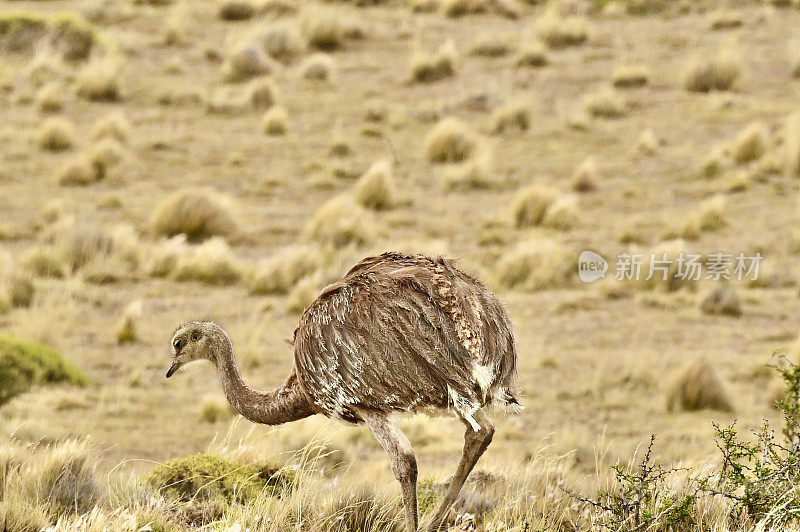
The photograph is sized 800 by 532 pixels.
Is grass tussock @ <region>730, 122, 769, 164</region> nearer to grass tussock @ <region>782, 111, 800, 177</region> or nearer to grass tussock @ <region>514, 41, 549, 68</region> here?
grass tussock @ <region>782, 111, 800, 177</region>

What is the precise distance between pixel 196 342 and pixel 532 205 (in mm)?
10400

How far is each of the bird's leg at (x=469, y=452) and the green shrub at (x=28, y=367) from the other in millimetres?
6087

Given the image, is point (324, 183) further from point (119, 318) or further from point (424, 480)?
point (424, 480)

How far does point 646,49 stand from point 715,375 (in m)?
13.7

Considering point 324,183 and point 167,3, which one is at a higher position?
point 167,3

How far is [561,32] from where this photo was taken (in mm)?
24156

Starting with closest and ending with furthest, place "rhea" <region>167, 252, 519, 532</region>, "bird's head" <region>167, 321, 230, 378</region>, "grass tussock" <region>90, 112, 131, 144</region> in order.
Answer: "rhea" <region>167, 252, 519, 532</region> → "bird's head" <region>167, 321, 230, 378</region> → "grass tussock" <region>90, 112, 131, 144</region>

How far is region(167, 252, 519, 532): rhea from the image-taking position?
5.11 metres

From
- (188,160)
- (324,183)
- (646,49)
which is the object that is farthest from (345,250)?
(646,49)

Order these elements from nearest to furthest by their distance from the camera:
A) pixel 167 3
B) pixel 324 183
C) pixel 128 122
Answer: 1. pixel 324 183
2. pixel 128 122
3. pixel 167 3

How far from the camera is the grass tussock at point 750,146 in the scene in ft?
58.5

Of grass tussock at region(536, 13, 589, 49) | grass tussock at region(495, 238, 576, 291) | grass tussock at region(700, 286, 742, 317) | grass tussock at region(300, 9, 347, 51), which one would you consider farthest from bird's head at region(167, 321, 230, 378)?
grass tussock at region(536, 13, 589, 49)

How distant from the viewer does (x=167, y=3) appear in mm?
27031

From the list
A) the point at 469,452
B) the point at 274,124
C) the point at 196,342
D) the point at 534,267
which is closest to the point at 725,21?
the point at 274,124
